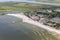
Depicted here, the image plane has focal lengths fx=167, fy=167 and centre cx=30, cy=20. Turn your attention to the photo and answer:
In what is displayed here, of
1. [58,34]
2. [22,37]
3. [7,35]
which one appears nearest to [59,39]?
[58,34]

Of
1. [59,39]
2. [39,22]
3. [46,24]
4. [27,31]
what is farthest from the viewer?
[39,22]

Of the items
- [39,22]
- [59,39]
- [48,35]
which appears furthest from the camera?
[39,22]

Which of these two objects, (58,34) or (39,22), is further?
(39,22)

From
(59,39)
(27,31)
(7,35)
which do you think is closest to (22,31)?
(27,31)

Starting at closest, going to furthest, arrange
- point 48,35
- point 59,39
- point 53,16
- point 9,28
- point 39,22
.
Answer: point 59,39
point 48,35
point 9,28
point 39,22
point 53,16

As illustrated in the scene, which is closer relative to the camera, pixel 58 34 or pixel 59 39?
pixel 59 39

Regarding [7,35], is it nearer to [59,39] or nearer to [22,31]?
[22,31]

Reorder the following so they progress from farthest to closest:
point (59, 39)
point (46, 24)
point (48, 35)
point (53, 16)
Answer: point (53, 16) < point (46, 24) < point (48, 35) < point (59, 39)

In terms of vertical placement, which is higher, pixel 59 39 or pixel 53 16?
pixel 59 39

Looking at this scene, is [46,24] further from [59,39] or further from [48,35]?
[59,39]
